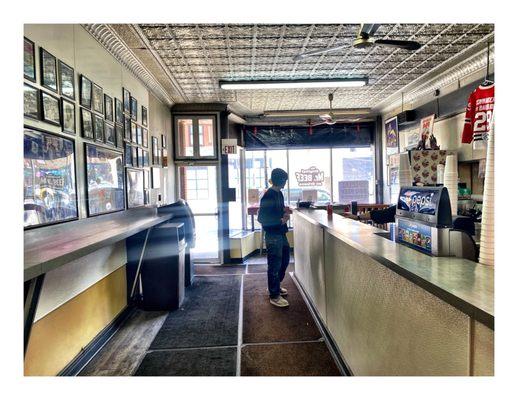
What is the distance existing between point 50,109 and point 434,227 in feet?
8.35

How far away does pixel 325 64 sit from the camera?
429 cm

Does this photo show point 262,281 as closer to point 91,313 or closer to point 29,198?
point 91,313

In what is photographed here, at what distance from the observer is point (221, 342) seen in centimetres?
310

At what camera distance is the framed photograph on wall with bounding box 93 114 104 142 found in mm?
3038

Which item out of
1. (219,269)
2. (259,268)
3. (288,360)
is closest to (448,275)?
(288,360)

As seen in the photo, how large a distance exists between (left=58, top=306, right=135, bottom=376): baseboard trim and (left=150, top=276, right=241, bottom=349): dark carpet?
1.60 ft

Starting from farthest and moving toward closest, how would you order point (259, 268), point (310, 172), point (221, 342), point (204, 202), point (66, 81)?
point (310, 172) < point (204, 202) < point (259, 268) < point (221, 342) < point (66, 81)

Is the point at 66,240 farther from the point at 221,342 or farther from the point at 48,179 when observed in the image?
the point at 221,342

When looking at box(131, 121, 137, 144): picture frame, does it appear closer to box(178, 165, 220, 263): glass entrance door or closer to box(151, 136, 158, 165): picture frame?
box(151, 136, 158, 165): picture frame

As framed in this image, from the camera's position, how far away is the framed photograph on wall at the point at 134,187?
12.6 ft

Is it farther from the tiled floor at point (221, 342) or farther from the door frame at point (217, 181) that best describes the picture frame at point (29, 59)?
the door frame at point (217, 181)

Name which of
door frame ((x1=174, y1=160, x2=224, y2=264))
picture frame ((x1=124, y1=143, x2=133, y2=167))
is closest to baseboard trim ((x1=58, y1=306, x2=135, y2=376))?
picture frame ((x1=124, y1=143, x2=133, y2=167))

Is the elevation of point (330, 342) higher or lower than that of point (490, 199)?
lower
